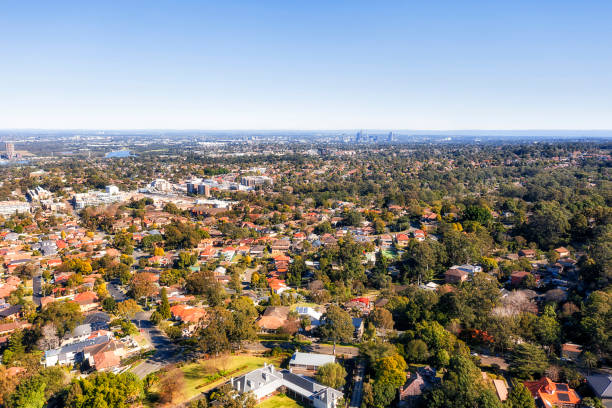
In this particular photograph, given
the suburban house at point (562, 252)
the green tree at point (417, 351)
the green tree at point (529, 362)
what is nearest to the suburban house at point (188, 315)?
the green tree at point (417, 351)

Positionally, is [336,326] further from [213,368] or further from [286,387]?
[213,368]

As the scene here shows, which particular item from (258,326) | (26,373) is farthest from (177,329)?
(26,373)

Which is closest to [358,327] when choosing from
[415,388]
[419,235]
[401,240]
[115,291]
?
[415,388]

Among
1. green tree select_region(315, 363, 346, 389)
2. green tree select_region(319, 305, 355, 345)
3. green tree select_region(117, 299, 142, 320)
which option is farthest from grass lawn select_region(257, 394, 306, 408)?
green tree select_region(117, 299, 142, 320)

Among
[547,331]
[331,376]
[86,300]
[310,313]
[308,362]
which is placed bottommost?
[86,300]

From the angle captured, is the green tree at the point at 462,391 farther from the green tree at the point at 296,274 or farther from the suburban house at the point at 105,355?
the green tree at the point at 296,274

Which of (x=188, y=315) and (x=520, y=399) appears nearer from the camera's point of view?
(x=520, y=399)

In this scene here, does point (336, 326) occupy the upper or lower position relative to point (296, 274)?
upper
